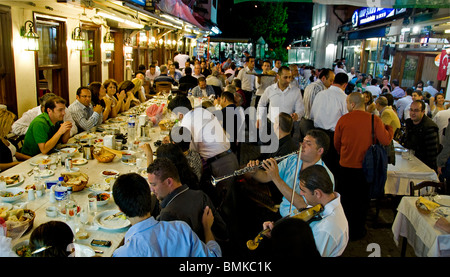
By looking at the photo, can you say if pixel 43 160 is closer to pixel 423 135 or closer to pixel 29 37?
pixel 29 37

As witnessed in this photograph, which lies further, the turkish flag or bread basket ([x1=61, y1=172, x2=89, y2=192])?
the turkish flag

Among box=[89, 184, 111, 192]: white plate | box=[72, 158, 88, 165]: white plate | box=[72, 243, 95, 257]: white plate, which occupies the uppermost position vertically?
box=[72, 158, 88, 165]: white plate

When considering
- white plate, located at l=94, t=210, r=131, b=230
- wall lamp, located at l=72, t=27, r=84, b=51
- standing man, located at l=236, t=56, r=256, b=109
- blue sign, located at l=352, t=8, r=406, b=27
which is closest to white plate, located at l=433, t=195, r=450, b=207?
white plate, located at l=94, t=210, r=131, b=230

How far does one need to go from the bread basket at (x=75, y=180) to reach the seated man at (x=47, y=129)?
3.86 feet

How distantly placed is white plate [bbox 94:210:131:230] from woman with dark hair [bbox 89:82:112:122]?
4239 millimetres

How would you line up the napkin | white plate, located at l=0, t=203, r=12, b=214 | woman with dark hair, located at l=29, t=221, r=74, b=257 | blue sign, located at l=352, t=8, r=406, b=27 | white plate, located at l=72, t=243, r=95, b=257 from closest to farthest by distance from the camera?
1. woman with dark hair, located at l=29, t=221, r=74, b=257
2. white plate, located at l=72, t=243, r=95, b=257
3. white plate, located at l=0, t=203, r=12, b=214
4. the napkin
5. blue sign, located at l=352, t=8, r=406, b=27

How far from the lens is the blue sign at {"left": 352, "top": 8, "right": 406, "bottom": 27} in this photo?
42.8 feet

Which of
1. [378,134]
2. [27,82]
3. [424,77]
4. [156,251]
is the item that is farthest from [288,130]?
[424,77]

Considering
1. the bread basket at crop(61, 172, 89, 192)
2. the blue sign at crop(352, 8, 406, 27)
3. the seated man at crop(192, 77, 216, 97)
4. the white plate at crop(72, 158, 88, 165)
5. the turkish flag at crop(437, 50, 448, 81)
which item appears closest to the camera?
the bread basket at crop(61, 172, 89, 192)

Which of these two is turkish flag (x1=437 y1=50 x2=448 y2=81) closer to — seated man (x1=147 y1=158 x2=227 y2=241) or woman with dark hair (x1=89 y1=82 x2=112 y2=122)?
woman with dark hair (x1=89 y1=82 x2=112 y2=122)

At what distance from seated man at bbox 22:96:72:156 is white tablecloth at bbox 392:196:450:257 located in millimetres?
4475

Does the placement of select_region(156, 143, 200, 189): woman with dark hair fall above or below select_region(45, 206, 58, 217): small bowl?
above

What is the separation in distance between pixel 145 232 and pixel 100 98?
5456mm

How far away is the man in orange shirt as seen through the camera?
16.1 feet
